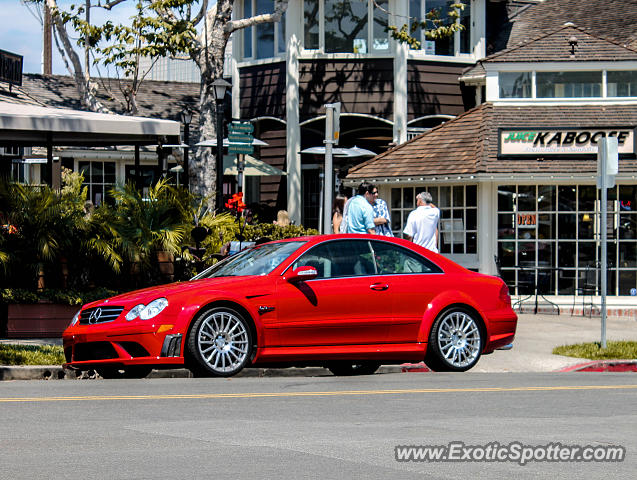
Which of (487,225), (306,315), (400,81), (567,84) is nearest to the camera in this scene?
(306,315)

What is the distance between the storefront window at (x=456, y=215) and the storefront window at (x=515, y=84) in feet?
8.58

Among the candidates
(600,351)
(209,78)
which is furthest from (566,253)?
(209,78)

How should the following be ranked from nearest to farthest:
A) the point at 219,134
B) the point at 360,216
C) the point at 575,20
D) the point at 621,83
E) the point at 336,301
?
the point at 336,301
the point at 360,216
the point at 219,134
the point at 621,83
the point at 575,20

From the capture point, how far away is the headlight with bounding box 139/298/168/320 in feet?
34.7

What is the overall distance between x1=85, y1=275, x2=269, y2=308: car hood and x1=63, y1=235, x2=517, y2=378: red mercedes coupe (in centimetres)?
1

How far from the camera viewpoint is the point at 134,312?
10.7 m

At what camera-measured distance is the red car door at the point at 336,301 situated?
11141mm

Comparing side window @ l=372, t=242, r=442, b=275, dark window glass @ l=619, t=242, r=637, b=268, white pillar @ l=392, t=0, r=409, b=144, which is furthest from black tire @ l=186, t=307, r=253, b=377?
white pillar @ l=392, t=0, r=409, b=144

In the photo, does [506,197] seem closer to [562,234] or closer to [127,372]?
[562,234]

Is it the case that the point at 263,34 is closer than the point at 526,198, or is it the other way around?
the point at 526,198

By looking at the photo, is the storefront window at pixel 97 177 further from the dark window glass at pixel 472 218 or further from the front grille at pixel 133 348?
the front grille at pixel 133 348

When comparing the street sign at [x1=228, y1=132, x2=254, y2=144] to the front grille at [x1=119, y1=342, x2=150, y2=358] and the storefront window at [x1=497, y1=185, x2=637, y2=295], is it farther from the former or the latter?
the front grille at [x1=119, y1=342, x2=150, y2=358]

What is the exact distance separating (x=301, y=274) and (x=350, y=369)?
1998 millimetres

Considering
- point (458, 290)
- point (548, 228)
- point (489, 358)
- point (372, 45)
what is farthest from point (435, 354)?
point (372, 45)
